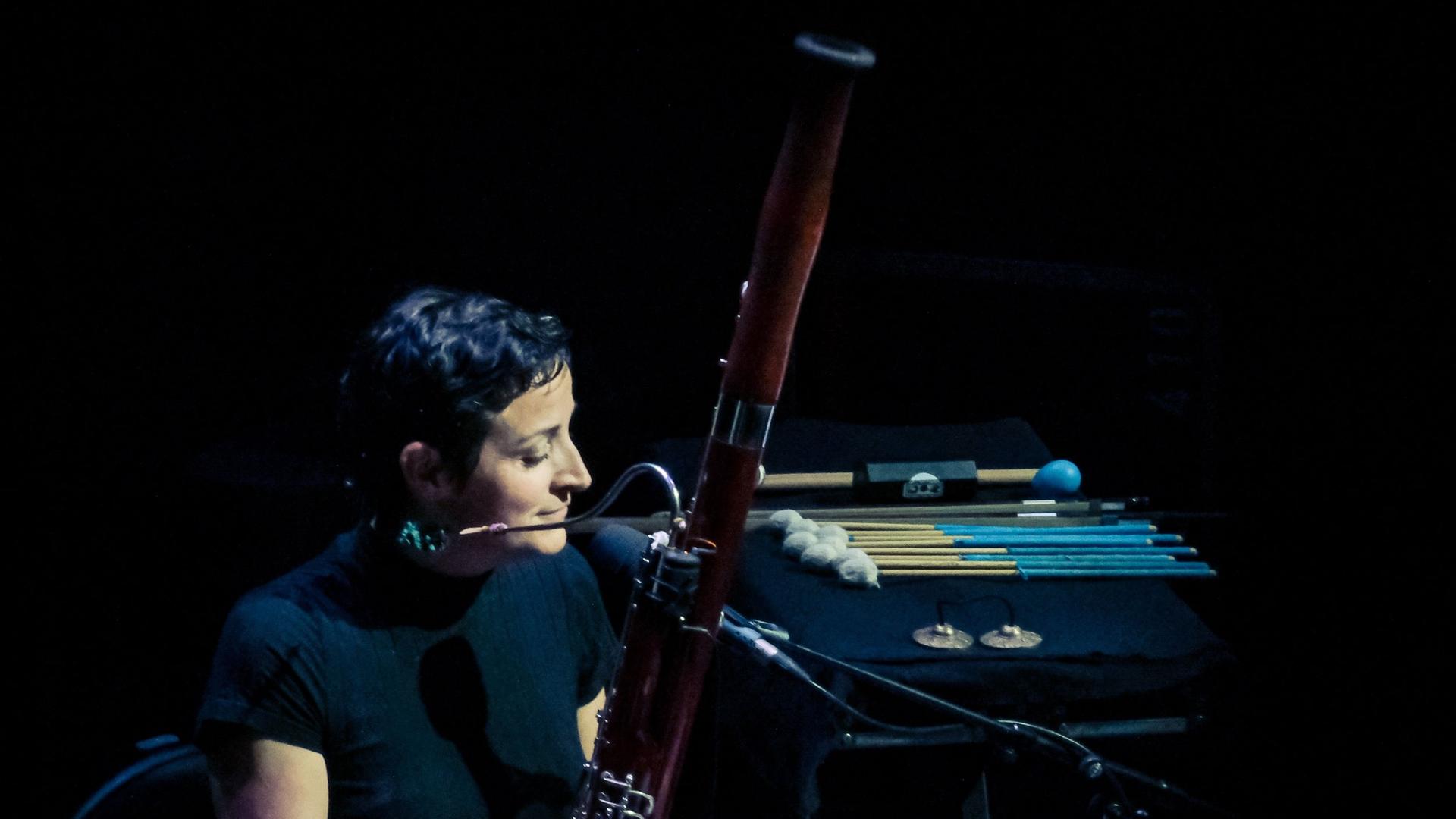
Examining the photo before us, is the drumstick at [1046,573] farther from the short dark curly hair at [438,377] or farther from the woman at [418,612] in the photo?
the short dark curly hair at [438,377]

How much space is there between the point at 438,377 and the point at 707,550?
485 millimetres

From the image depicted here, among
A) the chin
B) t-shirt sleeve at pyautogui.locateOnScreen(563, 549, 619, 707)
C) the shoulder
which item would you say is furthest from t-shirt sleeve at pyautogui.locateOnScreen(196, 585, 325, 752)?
t-shirt sleeve at pyautogui.locateOnScreen(563, 549, 619, 707)

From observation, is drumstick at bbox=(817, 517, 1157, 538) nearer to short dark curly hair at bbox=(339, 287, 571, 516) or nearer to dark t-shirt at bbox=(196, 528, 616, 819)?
dark t-shirt at bbox=(196, 528, 616, 819)

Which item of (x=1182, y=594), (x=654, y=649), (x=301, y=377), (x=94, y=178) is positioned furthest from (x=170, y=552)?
(x=1182, y=594)

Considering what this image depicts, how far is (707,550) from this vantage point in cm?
150

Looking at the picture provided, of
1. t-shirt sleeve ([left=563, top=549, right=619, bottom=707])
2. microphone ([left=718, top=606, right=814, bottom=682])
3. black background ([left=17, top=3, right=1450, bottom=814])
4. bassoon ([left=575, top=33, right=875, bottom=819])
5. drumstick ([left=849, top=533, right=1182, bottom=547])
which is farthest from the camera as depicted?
black background ([left=17, top=3, right=1450, bottom=814])

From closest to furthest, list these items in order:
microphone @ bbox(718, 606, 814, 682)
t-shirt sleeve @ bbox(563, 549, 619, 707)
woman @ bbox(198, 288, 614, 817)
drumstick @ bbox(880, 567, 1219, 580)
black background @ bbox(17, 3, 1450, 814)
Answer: microphone @ bbox(718, 606, 814, 682) < woman @ bbox(198, 288, 614, 817) < t-shirt sleeve @ bbox(563, 549, 619, 707) < drumstick @ bbox(880, 567, 1219, 580) < black background @ bbox(17, 3, 1450, 814)

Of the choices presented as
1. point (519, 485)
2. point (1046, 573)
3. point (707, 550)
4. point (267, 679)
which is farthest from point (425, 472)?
point (1046, 573)

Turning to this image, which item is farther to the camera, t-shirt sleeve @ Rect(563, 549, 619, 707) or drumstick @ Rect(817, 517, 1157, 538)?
drumstick @ Rect(817, 517, 1157, 538)

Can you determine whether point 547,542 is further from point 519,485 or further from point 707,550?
point 707,550

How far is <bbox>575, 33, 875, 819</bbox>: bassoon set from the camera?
54.3 inches

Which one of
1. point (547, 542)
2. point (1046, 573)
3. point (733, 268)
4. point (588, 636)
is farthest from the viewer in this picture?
point (733, 268)

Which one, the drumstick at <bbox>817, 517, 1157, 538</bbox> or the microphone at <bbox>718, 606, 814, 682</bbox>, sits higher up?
the drumstick at <bbox>817, 517, 1157, 538</bbox>

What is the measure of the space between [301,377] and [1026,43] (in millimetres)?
2472
